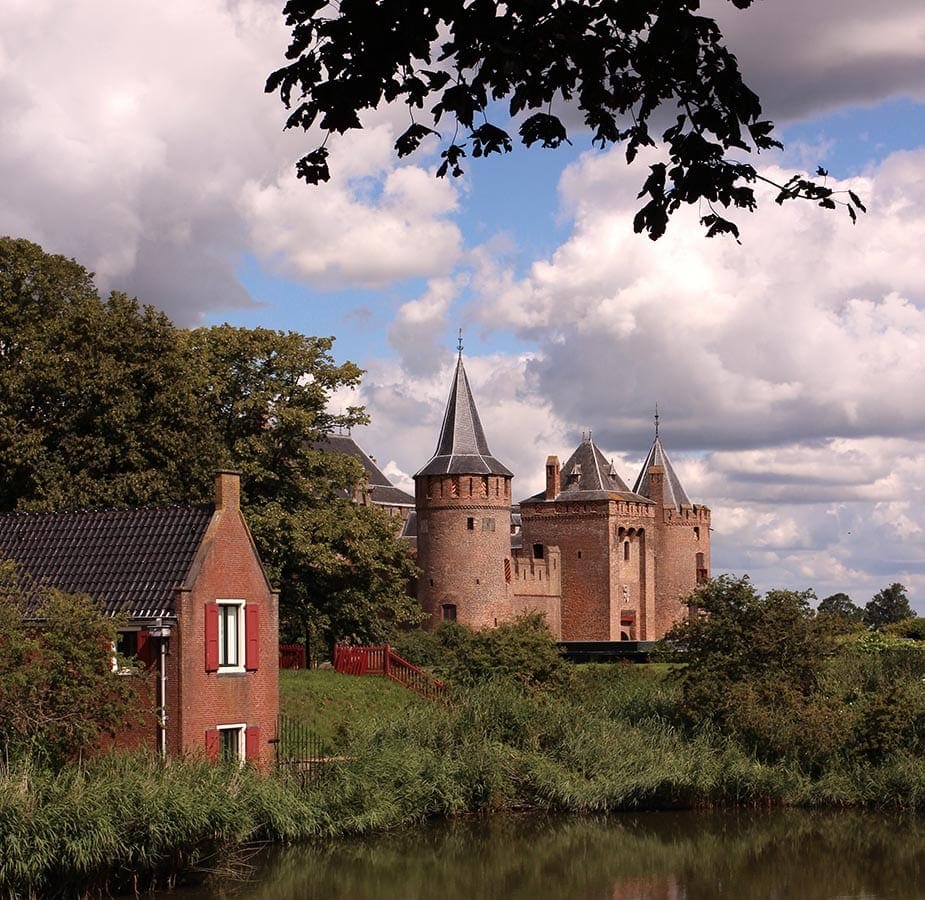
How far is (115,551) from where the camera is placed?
→ 76.8 ft

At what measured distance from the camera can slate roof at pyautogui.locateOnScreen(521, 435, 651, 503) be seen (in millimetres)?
64688

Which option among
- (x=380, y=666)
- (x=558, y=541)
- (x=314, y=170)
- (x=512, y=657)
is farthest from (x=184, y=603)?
(x=558, y=541)

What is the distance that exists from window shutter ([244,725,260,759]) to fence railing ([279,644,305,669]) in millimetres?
11293

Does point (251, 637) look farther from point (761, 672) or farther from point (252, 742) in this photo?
point (761, 672)

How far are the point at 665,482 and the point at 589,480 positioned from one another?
15.2 ft

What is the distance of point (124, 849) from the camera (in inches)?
667

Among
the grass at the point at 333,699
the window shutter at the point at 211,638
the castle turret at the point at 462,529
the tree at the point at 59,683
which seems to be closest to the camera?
the tree at the point at 59,683

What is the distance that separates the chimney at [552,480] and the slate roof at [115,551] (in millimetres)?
42229

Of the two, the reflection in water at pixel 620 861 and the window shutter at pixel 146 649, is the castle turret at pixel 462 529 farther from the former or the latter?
the window shutter at pixel 146 649

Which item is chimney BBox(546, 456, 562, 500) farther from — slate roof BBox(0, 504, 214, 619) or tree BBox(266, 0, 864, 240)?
tree BBox(266, 0, 864, 240)

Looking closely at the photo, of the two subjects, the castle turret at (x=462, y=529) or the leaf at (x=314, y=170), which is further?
the castle turret at (x=462, y=529)

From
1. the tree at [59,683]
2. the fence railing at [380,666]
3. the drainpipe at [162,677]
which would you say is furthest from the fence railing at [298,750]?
the fence railing at [380,666]

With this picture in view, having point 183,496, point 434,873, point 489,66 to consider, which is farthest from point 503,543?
point 489,66

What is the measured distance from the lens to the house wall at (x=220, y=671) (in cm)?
2169
